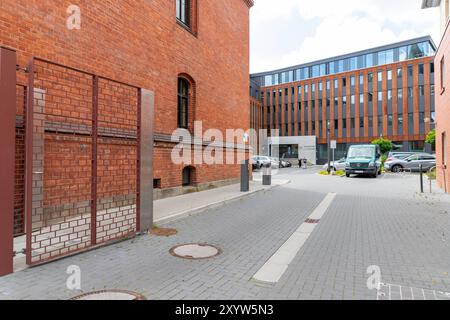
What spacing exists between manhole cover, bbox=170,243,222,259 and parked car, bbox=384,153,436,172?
91.5ft

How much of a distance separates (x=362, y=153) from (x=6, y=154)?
2474cm

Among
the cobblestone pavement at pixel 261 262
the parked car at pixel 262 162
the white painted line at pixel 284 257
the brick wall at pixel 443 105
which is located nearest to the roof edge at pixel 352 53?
the parked car at pixel 262 162

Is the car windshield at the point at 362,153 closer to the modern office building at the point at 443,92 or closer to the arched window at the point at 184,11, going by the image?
the modern office building at the point at 443,92

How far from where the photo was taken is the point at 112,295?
12.0 ft

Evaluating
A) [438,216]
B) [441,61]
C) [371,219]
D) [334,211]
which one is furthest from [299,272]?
[441,61]

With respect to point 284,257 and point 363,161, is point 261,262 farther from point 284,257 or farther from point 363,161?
point 363,161

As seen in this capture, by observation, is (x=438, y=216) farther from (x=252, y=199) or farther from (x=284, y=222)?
(x=252, y=199)

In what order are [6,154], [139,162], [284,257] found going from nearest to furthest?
[6,154] → [284,257] → [139,162]

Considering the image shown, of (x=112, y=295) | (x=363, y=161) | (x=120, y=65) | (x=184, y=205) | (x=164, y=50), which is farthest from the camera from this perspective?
(x=363, y=161)

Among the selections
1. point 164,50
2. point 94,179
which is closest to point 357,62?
point 164,50

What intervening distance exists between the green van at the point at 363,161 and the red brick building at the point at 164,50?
411 inches

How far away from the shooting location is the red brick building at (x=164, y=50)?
6856 millimetres

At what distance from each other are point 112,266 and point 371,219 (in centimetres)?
655

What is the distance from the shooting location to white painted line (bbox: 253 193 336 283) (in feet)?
14.3
